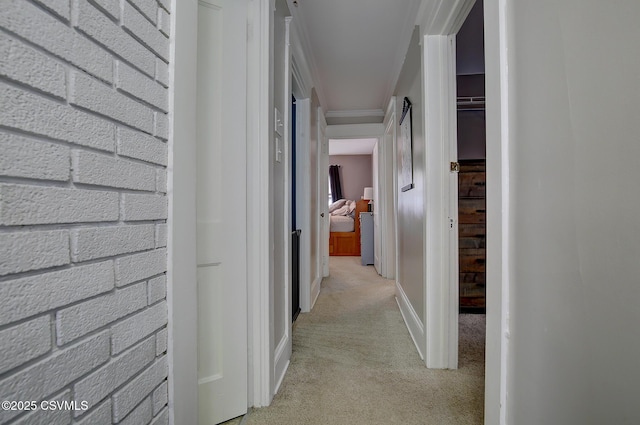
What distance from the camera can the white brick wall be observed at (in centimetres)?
45

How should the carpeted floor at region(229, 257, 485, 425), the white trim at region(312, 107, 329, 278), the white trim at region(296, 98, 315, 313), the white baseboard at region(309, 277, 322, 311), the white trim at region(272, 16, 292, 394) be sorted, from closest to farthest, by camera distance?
the carpeted floor at region(229, 257, 485, 425) → the white trim at region(272, 16, 292, 394) → the white trim at region(296, 98, 315, 313) → the white baseboard at region(309, 277, 322, 311) → the white trim at region(312, 107, 329, 278)

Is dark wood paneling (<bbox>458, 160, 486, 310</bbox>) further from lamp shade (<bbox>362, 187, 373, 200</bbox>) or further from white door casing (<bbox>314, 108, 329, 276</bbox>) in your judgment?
lamp shade (<bbox>362, 187, 373, 200</bbox>)

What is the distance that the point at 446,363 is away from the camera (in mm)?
1814

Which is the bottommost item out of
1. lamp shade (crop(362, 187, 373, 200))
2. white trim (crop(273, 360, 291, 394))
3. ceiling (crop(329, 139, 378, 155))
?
white trim (crop(273, 360, 291, 394))

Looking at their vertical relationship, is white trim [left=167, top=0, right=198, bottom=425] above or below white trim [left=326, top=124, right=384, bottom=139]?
below

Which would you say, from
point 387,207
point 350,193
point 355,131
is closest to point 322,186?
point 387,207

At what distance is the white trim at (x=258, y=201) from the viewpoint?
1421 mm

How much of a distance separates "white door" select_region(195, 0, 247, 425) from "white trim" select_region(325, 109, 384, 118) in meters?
3.18

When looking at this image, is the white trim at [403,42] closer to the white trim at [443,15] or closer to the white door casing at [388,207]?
the white trim at [443,15]

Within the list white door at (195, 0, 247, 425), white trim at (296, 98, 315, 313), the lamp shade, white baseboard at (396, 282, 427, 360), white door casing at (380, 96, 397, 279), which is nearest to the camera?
white door at (195, 0, 247, 425)

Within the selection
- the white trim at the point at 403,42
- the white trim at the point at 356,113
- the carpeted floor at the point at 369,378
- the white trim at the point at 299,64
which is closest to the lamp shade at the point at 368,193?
the white trim at the point at 356,113

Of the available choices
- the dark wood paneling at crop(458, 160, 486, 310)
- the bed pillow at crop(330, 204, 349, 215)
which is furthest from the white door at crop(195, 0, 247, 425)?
the bed pillow at crop(330, 204, 349, 215)

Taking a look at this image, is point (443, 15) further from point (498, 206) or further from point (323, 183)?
point (323, 183)

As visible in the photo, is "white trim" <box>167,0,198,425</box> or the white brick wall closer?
the white brick wall
